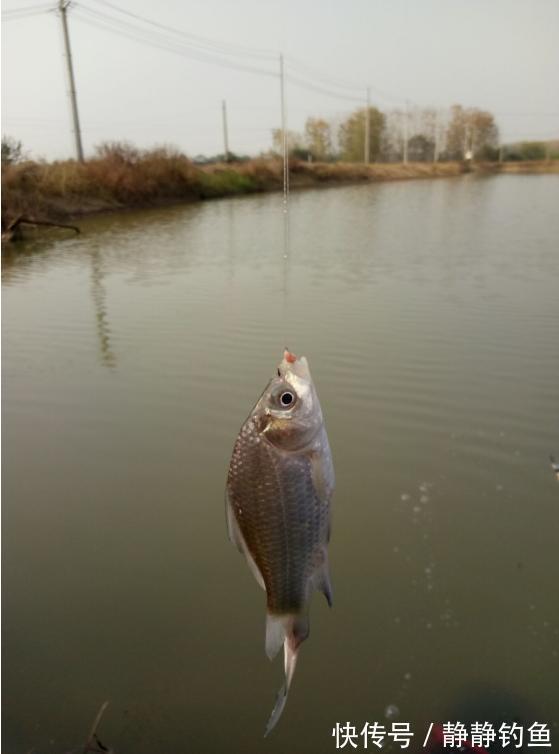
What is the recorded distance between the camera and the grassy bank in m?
26.0

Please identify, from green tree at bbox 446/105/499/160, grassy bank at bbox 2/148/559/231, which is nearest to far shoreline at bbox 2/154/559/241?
grassy bank at bbox 2/148/559/231

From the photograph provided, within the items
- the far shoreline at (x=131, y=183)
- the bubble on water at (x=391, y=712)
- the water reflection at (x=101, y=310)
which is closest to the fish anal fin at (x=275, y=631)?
the bubble on water at (x=391, y=712)

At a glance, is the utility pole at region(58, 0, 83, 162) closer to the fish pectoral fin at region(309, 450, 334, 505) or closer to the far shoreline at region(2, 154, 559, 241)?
the far shoreline at region(2, 154, 559, 241)

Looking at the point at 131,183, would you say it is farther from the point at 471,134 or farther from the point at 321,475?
the point at 471,134

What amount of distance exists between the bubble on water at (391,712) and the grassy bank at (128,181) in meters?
22.7

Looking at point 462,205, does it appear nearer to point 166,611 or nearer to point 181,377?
point 181,377

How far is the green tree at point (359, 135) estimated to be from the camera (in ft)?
228

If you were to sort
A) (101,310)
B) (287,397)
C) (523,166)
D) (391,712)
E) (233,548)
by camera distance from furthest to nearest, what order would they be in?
(523,166), (101,310), (233,548), (391,712), (287,397)

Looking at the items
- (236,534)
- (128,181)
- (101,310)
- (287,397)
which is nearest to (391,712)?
(236,534)

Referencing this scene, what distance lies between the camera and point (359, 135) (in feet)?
230

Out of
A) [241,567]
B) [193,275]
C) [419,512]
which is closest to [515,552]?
[419,512]

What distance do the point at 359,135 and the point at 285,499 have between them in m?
74.8

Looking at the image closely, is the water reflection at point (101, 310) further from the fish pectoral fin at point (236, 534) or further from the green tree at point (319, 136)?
the green tree at point (319, 136)

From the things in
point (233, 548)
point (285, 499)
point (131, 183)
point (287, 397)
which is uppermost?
point (131, 183)
